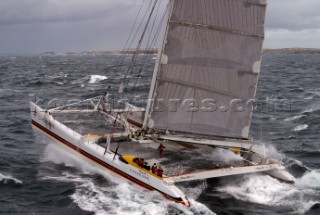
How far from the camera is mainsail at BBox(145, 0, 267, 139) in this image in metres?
17.3

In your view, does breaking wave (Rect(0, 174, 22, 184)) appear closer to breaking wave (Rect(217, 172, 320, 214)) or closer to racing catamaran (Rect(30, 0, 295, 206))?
racing catamaran (Rect(30, 0, 295, 206))

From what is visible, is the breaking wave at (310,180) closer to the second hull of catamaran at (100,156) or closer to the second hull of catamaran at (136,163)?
the second hull of catamaran at (136,163)

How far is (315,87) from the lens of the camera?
173 feet

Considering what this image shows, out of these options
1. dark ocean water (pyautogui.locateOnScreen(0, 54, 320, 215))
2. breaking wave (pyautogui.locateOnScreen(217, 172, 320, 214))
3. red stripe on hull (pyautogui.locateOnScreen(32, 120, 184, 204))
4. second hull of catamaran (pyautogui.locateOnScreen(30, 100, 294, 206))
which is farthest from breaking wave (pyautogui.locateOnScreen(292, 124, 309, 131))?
red stripe on hull (pyautogui.locateOnScreen(32, 120, 184, 204))

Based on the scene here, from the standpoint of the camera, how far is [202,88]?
18312 mm

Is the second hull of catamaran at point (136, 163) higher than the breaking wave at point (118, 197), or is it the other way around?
the second hull of catamaran at point (136, 163)

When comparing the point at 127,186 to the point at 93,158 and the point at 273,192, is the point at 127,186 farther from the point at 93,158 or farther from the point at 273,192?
the point at 273,192

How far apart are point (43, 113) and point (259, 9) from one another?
12664mm

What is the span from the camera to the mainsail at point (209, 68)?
1733 cm

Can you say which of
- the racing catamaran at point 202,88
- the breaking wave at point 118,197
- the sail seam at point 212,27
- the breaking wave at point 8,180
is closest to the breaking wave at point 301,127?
the racing catamaran at point 202,88

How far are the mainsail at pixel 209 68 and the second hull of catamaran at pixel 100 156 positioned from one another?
2286 mm

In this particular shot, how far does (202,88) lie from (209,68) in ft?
3.09

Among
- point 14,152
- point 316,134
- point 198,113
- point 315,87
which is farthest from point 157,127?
point 315,87

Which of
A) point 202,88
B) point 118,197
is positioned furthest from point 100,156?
point 202,88
